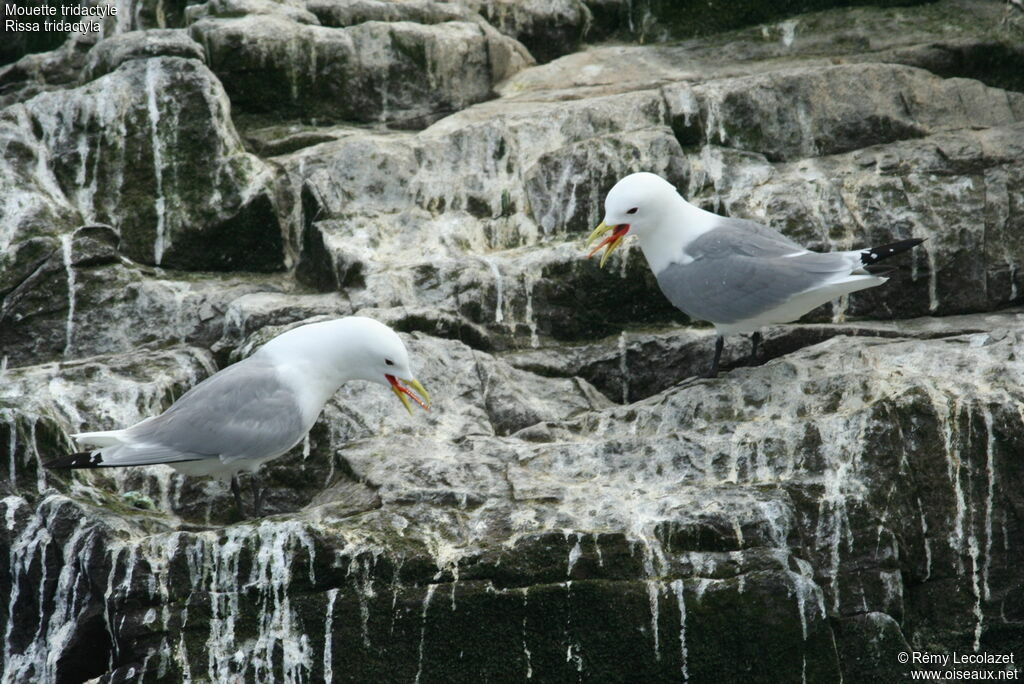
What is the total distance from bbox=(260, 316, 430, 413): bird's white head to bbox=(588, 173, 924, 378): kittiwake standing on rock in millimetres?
1473

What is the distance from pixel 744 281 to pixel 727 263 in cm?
16

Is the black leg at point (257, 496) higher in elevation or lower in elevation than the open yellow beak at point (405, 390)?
lower

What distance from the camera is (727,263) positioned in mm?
6145

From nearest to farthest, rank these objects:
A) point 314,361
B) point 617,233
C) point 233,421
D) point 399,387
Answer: point 233,421 < point 314,361 < point 399,387 < point 617,233

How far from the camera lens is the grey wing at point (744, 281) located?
19.5 ft

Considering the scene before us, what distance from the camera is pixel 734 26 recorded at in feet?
33.1

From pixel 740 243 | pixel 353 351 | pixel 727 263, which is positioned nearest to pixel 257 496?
pixel 353 351

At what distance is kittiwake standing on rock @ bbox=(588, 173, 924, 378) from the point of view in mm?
5934

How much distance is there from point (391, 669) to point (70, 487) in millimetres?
1892

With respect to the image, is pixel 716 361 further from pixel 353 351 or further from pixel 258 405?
pixel 258 405

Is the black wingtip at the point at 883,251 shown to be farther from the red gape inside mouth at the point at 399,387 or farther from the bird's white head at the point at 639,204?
the red gape inside mouth at the point at 399,387

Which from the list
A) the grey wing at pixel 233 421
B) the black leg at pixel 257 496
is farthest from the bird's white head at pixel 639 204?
the black leg at pixel 257 496

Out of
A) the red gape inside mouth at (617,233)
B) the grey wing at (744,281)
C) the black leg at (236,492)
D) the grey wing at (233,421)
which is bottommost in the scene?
the black leg at (236,492)

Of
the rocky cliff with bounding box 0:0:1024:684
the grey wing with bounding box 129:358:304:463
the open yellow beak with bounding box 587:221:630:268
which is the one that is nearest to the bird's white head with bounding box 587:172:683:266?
the open yellow beak with bounding box 587:221:630:268
